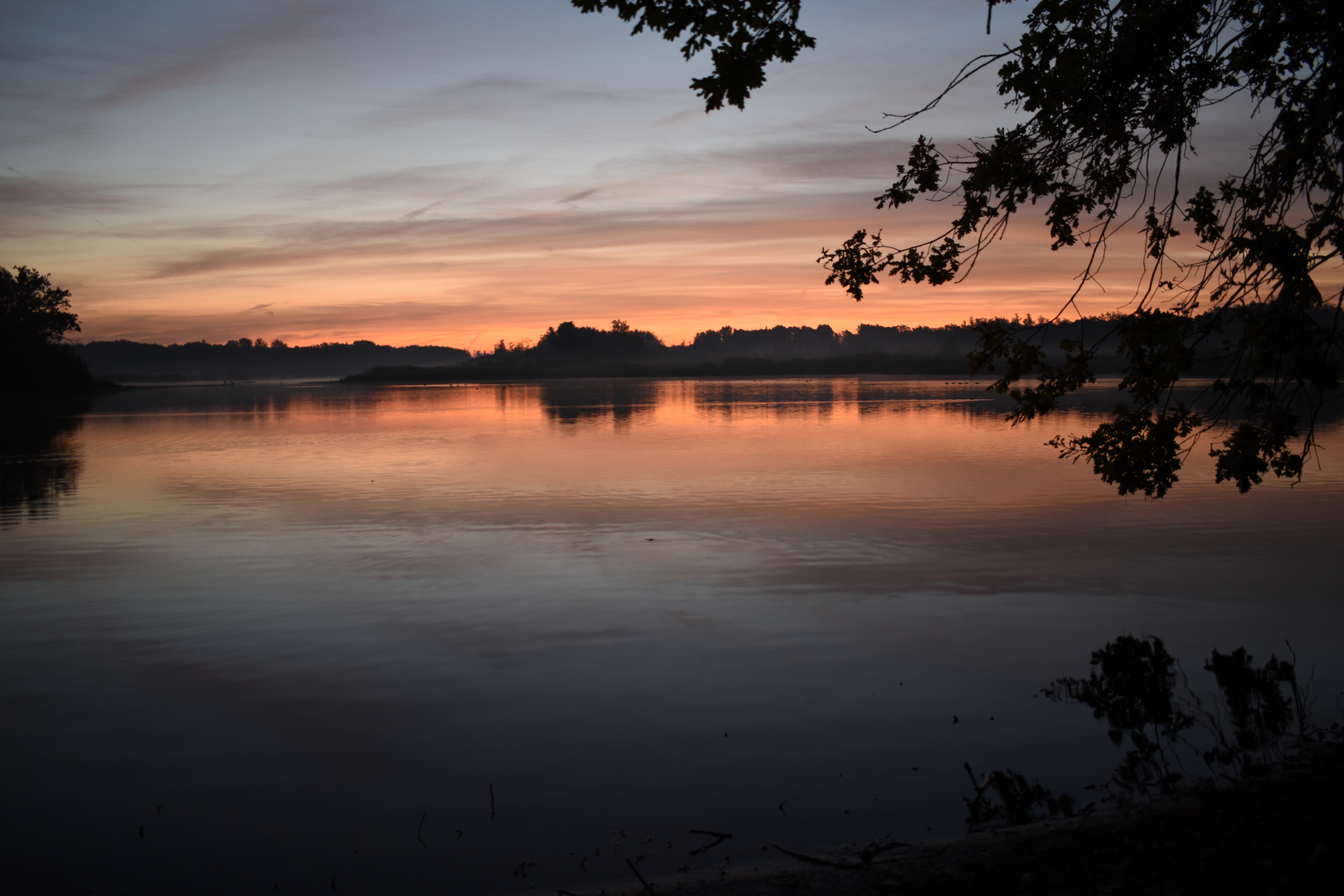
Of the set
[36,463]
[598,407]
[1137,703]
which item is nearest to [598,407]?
[598,407]

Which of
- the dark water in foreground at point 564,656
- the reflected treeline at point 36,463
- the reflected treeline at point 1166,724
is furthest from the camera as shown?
the reflected treeline at point 36,463

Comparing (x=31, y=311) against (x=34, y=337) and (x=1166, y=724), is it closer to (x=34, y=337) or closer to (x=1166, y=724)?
(x=34, y=337)

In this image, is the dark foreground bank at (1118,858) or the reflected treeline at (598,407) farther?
the reflected treeline at (598,407)

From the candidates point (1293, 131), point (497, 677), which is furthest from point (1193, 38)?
point (497, 677)

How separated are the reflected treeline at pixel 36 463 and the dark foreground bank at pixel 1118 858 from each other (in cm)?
1600

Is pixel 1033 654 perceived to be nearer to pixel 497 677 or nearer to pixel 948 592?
pixel 948 592

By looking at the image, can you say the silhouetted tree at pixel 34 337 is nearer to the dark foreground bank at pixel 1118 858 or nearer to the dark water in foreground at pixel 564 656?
the dark water in foreground at pixel 564 656

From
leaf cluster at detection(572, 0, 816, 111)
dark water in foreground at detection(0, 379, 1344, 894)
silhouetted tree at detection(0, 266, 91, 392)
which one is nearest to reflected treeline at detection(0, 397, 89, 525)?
dark water in foreground at detection(0, 379, 1344, 894)

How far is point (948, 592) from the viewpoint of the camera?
1013cm

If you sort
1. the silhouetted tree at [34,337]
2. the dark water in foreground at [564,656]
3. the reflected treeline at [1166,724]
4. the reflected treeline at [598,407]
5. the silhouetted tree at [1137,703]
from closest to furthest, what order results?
1. the dark water in foreground at [564,656]
2. the reflected treeline at [1166,724]
3. the silhouetted tree at [1137,703]
4. the reflected treeline at [598,407]
5. the silhouetted tree at [34,337]

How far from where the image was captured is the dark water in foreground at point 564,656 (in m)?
5.35

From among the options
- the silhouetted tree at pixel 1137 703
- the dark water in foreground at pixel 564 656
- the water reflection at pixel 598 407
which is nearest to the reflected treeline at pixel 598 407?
the water reflection at pixel 598 407

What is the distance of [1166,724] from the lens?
649 cm

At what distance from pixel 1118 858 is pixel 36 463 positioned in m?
28.1
